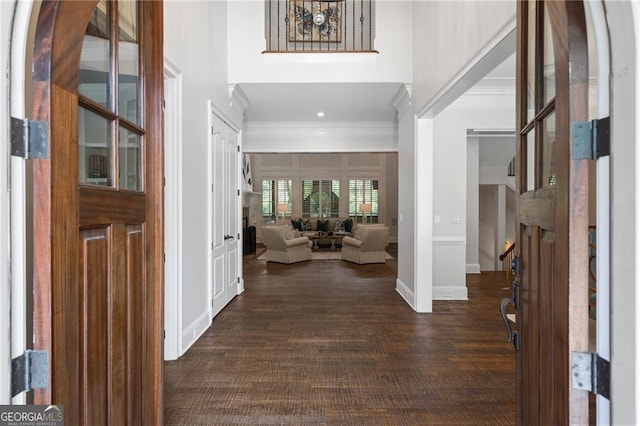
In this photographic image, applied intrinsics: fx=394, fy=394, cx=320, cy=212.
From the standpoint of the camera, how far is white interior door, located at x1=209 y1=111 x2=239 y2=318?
4359 millimetres

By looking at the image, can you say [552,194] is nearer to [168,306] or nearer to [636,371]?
[636,371]

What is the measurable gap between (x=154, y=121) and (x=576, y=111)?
154 centimetres

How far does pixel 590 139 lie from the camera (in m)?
1.01

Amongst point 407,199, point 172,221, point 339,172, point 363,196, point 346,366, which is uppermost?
point 339,172

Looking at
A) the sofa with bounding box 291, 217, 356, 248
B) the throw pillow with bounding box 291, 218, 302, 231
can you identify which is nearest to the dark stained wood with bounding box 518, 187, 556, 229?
the sofa with bounding box 291, 217, 356, 248

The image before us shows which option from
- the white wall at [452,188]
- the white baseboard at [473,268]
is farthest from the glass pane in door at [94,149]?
the white baseboard at [473,268]

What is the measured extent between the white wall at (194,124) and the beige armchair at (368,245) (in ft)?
17.1

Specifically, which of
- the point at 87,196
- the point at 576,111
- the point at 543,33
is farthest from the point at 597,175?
the point at 87,196

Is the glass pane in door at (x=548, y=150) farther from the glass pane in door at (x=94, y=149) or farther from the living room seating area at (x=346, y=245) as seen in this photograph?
the living room seating area at (x=346, y=245)

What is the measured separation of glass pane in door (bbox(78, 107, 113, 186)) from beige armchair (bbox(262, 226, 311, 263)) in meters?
7.57

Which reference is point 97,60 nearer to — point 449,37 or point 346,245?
point 449,37

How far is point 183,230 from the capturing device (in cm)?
338

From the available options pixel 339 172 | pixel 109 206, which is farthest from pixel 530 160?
pixel 339 172

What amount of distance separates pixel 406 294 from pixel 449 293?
661 mm
